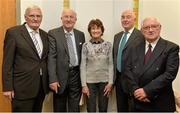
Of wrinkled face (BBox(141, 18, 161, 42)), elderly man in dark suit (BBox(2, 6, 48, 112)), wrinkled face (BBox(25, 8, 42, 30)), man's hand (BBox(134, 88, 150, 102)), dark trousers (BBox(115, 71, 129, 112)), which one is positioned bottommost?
dark trousers (BBox(115, 71, 129, 112))

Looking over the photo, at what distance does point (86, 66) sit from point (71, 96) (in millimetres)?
403

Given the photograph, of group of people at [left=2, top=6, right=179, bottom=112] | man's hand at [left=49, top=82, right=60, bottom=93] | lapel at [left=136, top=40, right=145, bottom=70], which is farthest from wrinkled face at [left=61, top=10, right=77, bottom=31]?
lapel at [left=136, top=40, right=145, bottom=70]

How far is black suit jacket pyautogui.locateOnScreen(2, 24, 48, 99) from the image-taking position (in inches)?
112

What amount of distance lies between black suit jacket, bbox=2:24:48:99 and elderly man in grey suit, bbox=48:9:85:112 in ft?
0.95

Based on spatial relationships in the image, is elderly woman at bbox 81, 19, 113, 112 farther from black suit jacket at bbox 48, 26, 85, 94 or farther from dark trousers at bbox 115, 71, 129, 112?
black suit jacket at bbox 48, 26, 85, 94

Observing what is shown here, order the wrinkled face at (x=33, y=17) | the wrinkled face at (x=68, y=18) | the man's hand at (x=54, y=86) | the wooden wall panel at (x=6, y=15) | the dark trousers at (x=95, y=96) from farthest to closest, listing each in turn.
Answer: the wooden wall panel at (x=6, y=15)
the dark trousers at (x=95, y=96)
the wrinkled face at (x=68, y=18)
the man's hand at (x=54, y=86)
the wrinkled face at (x=33, y=17)

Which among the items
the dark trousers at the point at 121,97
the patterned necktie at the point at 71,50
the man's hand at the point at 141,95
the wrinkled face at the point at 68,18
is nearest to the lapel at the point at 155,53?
the man's hand at the point at 141,95

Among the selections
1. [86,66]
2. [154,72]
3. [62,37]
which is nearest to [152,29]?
[154,72]

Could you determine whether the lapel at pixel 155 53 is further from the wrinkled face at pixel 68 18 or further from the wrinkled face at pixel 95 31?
the wrinkled face at pixel 68 18

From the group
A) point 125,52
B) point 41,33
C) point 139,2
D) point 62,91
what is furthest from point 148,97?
point 139,2

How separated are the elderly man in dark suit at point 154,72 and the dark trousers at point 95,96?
76 centimetres

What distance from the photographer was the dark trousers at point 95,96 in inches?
135

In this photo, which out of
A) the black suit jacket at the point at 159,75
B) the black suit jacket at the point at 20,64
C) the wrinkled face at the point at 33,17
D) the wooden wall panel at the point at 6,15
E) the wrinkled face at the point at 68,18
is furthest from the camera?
A: the wooden wall panel at the point at 6,15

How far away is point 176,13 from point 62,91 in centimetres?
206
